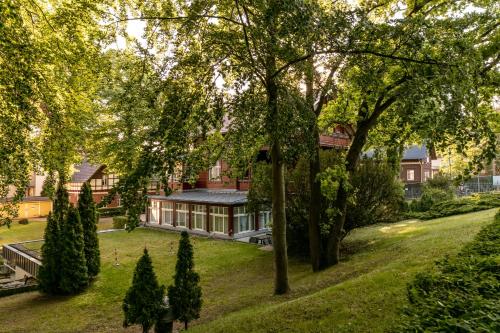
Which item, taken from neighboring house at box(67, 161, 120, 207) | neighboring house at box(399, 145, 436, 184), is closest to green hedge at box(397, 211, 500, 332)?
neighboring house at box(67, 161, 120, 207)

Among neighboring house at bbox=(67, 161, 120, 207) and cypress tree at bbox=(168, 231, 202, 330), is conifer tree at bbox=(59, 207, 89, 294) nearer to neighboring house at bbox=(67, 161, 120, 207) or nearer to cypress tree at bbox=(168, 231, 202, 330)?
cypress tree at bbox=(168, 231, 202, 330)

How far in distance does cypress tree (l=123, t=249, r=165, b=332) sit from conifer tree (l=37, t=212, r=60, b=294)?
279 inches

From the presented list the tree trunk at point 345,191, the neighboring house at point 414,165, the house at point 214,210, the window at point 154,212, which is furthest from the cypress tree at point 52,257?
the neighboring house at point 414,165

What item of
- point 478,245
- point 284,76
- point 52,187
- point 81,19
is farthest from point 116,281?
point 478,245

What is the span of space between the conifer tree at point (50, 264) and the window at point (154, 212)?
14.6 metres

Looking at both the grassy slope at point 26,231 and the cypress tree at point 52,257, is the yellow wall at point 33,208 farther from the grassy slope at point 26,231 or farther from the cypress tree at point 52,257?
the cypress tree at point 52,257

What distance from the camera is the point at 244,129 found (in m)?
8.07

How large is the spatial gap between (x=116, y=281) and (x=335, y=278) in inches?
407

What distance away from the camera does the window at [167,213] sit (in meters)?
29.2

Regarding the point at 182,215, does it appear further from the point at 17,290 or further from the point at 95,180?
the point at 95,180

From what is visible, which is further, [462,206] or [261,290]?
[462,206]

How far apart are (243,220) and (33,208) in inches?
1232

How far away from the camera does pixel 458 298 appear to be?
3268 mm

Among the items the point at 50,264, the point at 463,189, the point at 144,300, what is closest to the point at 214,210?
the point at 50,264
